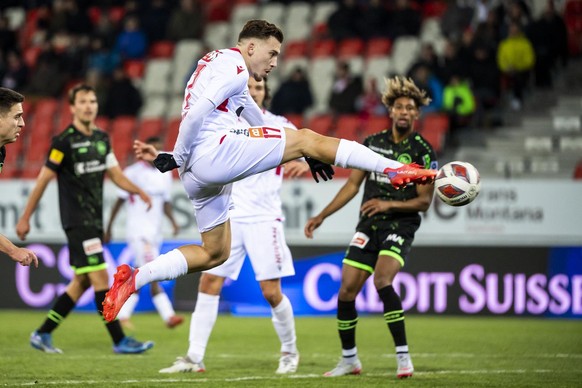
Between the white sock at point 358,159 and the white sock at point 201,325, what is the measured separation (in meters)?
2.48

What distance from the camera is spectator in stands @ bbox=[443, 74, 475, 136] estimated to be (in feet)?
59.0

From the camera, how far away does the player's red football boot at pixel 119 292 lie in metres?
7.30

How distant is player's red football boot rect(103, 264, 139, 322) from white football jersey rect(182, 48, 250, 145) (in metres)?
1.09

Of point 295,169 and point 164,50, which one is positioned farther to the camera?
point 164,50

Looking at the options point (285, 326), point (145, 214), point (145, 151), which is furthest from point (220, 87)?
point (145, 214)

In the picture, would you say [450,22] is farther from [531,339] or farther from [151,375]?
[151,375]

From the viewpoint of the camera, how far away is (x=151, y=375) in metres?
8.36

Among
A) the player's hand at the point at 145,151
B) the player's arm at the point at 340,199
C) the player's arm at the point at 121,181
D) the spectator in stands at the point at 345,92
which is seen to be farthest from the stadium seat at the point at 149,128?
the player's hand at the point at 145,151

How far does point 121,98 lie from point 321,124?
15.7 ft

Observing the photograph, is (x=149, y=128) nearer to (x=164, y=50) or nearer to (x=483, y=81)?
(x=164, y=50)

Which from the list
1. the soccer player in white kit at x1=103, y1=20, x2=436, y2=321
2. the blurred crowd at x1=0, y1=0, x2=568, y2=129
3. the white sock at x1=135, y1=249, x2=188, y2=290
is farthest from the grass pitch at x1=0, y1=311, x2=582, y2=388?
the blurred crowd at x1=0, y1=0, x2=568, y2=129

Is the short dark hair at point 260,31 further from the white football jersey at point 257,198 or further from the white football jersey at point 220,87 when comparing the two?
the white football jersey at point 257,198

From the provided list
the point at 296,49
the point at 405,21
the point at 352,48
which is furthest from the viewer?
the point at 296,49

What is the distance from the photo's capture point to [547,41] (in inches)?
734
